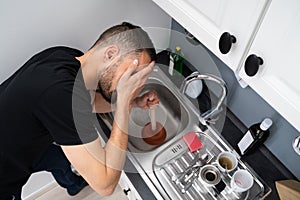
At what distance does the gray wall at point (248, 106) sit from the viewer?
1054mm

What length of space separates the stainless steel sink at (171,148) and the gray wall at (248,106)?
16 cm

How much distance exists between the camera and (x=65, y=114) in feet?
2.73

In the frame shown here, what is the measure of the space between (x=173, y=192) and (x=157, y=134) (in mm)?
256

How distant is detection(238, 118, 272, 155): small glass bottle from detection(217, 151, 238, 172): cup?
0.27 ft

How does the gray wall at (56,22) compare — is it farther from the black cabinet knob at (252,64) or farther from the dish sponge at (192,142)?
the black cabinet knob at (252,64)

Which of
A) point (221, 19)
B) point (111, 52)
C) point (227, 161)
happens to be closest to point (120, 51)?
point (111, 52)

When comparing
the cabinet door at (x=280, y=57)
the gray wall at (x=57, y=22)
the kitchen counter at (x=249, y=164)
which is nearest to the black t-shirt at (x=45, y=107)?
the gray wall at (x=57, y=22)

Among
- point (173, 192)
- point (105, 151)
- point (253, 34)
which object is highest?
point (253, 34)

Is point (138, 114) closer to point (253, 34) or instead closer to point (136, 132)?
point (136, 132)

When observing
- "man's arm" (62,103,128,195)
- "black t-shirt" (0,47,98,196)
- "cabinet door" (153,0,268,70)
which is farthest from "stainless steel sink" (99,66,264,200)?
"cabinet door" (153,0,268,70)

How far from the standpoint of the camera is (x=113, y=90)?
3.04ft

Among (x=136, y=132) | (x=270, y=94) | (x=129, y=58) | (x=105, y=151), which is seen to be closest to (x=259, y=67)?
(x=270, y=94)

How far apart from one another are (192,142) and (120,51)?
18.4 inches

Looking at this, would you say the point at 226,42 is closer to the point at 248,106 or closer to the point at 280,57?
the point at 280,57
